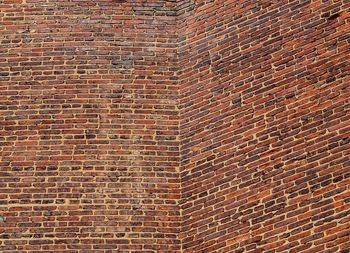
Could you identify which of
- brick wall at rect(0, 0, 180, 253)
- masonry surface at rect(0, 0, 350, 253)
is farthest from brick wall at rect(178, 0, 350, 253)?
brick wall at rect(0, 0, 180, 253)

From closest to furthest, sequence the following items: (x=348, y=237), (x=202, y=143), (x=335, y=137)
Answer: (x=348, y=237), (x=335, y=137), (x=202, y=143)

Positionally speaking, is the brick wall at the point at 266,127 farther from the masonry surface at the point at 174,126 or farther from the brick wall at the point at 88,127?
the brick wall at the point at 88,127

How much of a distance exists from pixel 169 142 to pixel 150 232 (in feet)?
4.02

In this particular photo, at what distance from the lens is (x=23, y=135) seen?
1211cm

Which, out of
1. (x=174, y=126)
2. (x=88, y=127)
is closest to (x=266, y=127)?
(x=174, y=126)

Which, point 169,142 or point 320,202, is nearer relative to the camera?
point 320,202

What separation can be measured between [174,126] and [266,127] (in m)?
1.18

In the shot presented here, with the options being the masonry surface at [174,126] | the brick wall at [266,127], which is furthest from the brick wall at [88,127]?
the brick wall at [266,127]

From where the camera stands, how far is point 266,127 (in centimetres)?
1167

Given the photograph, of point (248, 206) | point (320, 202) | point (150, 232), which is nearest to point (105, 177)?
point (150, 232)

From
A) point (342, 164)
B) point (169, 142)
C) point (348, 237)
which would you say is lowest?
point (348, 237)

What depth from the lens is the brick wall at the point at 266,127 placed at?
10.8 m

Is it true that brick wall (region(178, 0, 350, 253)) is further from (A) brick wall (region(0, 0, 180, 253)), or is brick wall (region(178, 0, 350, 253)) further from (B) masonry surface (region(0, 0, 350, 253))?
(A) brick wall (region(0, 0, 180, 253))

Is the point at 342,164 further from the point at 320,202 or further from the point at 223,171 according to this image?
the point at 223,171
